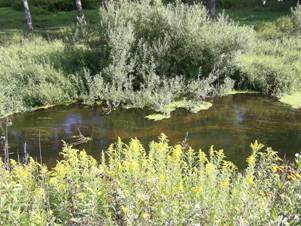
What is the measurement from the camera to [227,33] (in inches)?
595

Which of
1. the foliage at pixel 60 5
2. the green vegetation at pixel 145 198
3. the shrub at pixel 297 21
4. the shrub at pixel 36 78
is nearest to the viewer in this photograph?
the green vegetation at pixel 145 198

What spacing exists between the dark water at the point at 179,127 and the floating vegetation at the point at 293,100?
0.28 metres

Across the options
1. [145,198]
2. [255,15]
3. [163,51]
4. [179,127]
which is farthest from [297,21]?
[145,198]

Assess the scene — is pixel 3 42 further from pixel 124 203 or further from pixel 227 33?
pixel 124 203

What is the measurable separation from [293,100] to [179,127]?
405cm

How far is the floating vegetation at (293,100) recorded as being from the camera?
13805mm

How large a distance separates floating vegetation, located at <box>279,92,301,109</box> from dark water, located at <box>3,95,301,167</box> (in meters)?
0.28

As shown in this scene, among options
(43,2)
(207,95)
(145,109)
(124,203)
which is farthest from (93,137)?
(43,2)

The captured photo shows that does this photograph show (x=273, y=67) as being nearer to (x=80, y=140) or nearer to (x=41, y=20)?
(x=80, y=140)

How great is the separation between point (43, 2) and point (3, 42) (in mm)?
12869

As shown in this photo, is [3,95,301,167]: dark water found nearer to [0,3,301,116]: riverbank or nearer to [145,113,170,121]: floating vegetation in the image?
[145,113,170,121]: floating vegetation

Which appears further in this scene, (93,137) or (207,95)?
(207,95)

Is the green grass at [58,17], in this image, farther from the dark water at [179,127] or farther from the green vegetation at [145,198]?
the green vegetation at [145,198]

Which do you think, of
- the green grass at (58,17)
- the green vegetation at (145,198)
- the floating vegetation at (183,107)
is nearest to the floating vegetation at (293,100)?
the floating vegetation at (183,107)
